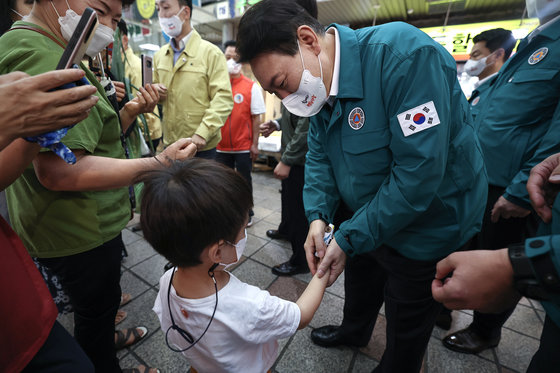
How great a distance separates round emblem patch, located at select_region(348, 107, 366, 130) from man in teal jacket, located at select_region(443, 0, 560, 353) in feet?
3.71

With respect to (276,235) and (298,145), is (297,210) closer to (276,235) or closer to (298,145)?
(298,145)

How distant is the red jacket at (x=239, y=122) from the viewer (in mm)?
3428

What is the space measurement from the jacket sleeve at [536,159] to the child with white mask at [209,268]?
56.1 inches

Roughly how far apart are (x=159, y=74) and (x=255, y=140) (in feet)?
4.84

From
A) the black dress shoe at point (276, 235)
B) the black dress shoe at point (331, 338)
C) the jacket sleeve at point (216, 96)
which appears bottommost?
the black dress shoe at point (276, 235)

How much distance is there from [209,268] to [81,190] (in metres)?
0.61

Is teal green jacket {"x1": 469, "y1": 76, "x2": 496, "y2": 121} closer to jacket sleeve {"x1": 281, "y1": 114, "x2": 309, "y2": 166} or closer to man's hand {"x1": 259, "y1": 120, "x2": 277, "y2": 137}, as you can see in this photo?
jacket sleeve {"x1": 281, "y1": 114, "x2": 309, "y2": 166}

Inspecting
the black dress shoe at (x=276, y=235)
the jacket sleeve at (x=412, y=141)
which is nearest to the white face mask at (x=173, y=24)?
the jacket sleeve at (x=412, y=141)

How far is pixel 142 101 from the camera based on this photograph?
4.99 feet

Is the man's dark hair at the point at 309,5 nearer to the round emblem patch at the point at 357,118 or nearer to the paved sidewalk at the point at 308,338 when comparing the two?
the round emblem patch at the point at 357,118

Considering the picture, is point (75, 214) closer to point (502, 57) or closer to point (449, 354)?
point (449, 354)

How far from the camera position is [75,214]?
42.3 inches

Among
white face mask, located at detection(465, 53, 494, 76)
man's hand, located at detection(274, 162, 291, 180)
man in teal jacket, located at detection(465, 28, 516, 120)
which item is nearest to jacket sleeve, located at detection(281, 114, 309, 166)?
man's hand, located at detection(274, 162, 291, 180)

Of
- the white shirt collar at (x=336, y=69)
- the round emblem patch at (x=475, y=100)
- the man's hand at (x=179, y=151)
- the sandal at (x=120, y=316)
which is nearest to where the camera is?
the white shirt collar at (x=336, y=69)
